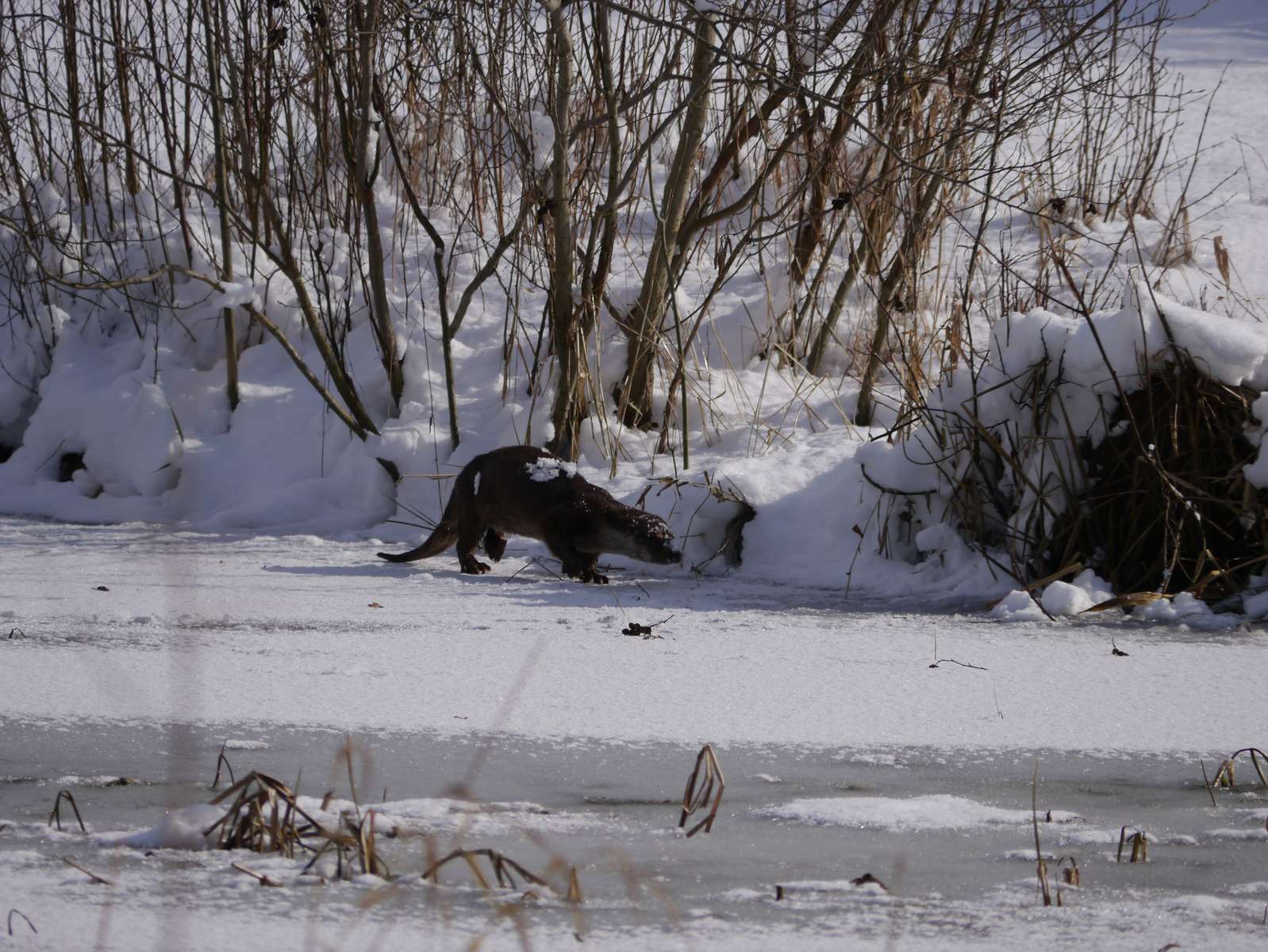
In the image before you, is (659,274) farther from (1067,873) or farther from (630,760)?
(1067,873)

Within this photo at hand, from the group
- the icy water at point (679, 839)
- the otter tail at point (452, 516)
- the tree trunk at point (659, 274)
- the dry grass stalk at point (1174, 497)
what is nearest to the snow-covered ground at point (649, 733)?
the icy water at point (679, 839)

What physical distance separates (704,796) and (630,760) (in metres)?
0.25

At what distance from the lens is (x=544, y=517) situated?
3.98m

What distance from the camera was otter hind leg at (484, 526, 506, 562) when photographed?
4.29 meters

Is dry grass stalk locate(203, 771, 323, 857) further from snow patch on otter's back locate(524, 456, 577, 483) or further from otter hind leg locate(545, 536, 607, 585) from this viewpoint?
snow patch on otter's back locate(524, 456, 577, 483)

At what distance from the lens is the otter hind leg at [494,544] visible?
4.29 meters

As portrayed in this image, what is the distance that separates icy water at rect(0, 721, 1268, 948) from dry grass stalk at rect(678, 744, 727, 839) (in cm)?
2

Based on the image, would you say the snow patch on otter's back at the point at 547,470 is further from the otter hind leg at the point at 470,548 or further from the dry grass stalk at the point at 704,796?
the dry grass stalk at the point at 704,796

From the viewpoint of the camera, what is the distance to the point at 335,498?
4.91 m

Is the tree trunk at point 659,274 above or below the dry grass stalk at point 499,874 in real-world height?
above

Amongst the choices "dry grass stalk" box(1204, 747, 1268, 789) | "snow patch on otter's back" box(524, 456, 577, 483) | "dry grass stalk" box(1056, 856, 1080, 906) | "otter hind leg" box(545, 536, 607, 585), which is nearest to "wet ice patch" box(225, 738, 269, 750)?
"dry grass stalk" box(1056, 856, 1080, 906)

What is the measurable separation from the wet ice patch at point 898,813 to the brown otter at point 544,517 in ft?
7.05

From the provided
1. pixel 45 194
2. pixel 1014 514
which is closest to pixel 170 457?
pixel 45 194

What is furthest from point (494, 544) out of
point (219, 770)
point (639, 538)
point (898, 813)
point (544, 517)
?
point (898, 813)
